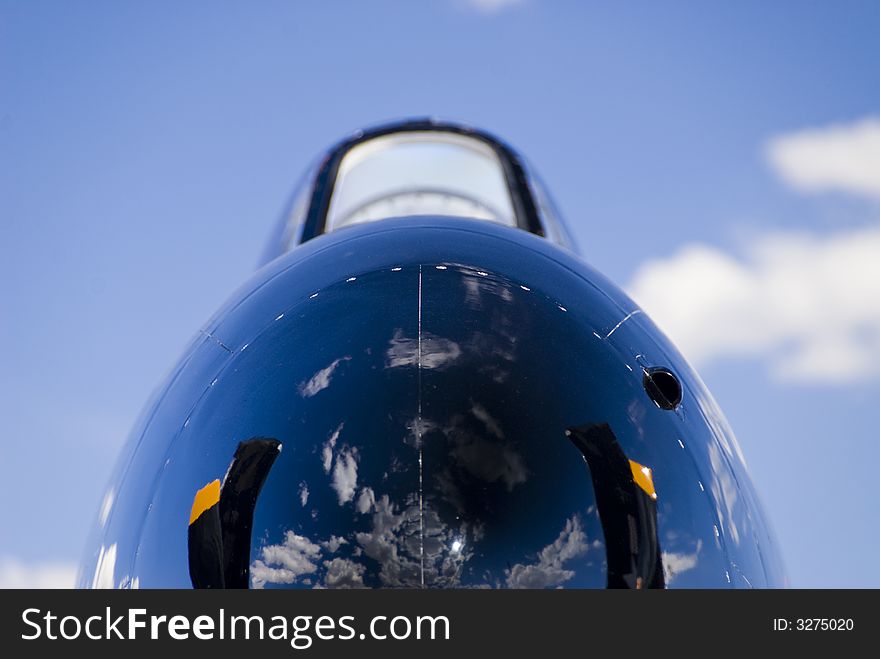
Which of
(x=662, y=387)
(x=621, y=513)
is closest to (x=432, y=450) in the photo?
(x=621, y=513)

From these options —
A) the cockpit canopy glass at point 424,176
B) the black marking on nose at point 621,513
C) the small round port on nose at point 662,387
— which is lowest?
the black marking on nose at point 621,513

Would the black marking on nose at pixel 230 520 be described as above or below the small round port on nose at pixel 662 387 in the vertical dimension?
below

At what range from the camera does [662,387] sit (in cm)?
286

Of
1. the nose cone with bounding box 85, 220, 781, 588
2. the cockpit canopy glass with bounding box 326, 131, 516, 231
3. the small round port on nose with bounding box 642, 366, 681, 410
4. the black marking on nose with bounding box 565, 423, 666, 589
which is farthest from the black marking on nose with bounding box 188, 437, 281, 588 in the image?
the cockpit canopy glass with bounding box 326, 131, 516, 231

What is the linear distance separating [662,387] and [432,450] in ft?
2.62

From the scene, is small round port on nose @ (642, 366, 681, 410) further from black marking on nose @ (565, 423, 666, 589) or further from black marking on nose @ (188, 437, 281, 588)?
black marking on nose @ (188, 437, 281, 588)

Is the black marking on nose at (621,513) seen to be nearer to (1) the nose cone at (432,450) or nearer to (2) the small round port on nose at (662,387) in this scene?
(1) the nose cone at (432,450)

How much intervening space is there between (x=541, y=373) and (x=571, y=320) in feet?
0.94

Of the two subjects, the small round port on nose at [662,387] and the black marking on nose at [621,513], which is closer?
the black marking on nose at [621,513]

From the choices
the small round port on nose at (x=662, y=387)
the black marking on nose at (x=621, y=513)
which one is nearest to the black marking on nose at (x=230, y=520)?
the black marking on nose at (x=621, y=513)

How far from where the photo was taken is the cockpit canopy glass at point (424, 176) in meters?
6.58
